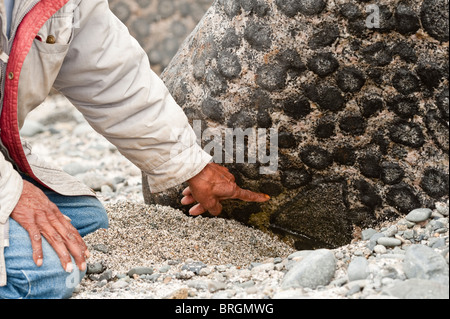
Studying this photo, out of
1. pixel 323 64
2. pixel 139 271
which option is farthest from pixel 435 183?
pixel 139 271

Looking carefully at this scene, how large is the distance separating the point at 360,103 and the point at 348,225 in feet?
1.61

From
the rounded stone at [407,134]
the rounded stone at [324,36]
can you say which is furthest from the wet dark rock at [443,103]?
the rounded stone at [324,36]

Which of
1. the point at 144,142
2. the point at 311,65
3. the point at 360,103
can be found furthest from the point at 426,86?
the point at 144,142

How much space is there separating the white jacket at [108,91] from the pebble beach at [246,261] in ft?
0.86

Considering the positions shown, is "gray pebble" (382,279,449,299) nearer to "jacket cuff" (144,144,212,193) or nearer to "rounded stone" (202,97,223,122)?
"jacket cuff" (144,144,212,193)

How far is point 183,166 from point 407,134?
839mm

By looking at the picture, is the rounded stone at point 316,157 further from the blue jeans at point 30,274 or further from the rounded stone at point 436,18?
the blue jeans at point 30,274

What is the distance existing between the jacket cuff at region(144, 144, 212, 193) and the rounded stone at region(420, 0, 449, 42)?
94 cm

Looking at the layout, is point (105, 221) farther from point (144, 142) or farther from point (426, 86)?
point (426, 86)

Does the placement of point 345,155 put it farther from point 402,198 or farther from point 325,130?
point 402,198

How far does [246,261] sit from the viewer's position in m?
2.34

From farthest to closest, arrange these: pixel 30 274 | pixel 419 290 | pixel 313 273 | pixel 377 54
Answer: pixel 377 54, pixel 30 274, pixel 313 273, pixel 419 290

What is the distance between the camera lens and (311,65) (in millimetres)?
2254
